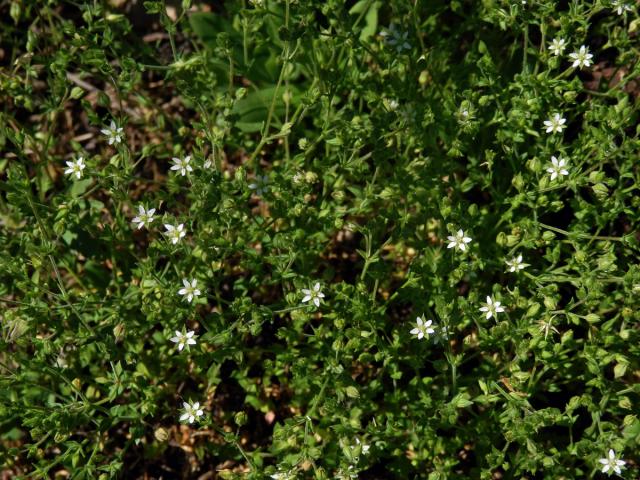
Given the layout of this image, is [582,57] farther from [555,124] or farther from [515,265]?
[515,265]

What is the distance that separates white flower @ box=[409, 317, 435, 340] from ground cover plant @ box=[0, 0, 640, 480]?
0.09 feet

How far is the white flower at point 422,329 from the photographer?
4285mm

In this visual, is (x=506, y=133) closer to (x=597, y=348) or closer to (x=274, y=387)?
(x=597, y=348)

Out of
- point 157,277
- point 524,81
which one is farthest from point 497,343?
point 157,277

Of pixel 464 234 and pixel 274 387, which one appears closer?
pixel 464 234

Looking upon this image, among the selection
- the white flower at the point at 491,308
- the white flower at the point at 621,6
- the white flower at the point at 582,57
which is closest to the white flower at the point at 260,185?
the white flower at the point at 491,308

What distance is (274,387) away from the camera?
521 centimetres

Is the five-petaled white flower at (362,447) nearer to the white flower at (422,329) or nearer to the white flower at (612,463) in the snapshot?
the white flower at (422,329)

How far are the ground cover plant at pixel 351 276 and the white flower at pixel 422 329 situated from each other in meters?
0.03

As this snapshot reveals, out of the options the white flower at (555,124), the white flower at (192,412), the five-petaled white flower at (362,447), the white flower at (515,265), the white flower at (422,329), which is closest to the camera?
the five-petaled white flower at (362,447)

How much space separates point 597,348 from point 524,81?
1.72 meters

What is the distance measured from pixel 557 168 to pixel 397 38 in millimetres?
1380

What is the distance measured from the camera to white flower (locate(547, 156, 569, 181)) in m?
4.31

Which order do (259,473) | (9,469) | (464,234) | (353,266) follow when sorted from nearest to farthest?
(259,473) < (464,234) < (9,469) < (353,266)
